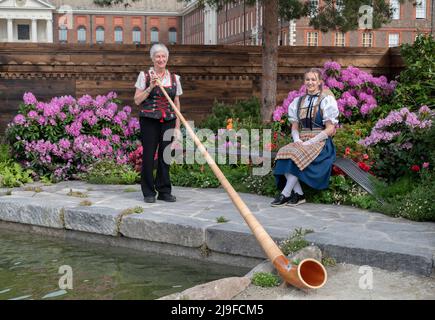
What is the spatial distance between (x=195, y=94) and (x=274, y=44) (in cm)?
203

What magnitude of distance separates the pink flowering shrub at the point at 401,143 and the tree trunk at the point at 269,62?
302cm

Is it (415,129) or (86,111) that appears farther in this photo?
(86,111)

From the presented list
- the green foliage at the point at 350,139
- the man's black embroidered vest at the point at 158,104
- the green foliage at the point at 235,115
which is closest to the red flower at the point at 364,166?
the green foliage at the point at 350,139

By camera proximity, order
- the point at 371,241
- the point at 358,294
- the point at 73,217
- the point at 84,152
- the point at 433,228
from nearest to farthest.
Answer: the point at 358,294
the point at 371,241
the point at 433,228
the point at 73,217
the point at 84,152

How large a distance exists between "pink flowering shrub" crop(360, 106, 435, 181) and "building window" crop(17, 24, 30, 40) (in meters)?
98.6

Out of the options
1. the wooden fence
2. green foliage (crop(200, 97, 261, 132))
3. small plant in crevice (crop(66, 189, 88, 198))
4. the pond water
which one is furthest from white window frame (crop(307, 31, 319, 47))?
the pond water

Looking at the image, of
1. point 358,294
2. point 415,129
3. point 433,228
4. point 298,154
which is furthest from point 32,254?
point 415,129

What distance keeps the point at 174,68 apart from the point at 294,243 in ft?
24.7

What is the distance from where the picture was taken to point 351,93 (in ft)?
35.6

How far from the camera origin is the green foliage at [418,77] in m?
10.0

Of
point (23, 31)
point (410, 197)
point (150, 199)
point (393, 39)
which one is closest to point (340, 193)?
point (410, 197)

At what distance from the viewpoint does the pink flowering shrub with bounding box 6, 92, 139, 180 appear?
381 inches

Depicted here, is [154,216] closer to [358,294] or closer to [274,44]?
[358,294]
